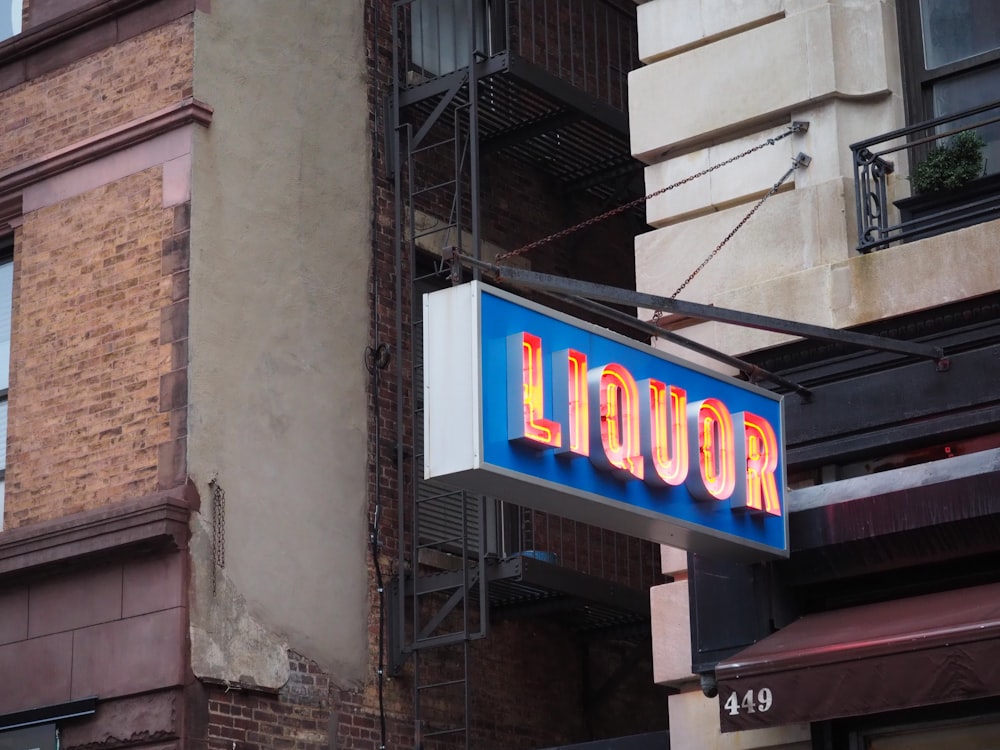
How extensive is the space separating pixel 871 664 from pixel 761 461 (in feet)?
4.28

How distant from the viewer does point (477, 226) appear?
44.9 ft

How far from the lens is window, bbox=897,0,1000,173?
402 inches

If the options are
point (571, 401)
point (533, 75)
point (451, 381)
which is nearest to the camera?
point (451, 381)

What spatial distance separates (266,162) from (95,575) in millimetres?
3384

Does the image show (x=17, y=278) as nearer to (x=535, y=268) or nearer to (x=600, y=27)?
(x=535, y=268)

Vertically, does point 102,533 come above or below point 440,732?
above

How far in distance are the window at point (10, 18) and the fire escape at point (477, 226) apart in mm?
3193

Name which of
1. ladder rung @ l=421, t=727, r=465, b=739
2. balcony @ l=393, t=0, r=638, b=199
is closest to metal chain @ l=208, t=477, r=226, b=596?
ladder rung @ l=421, t=727, r=465, b=739

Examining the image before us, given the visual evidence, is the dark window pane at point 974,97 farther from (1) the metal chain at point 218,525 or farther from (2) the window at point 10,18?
(2) the window at point 10,18

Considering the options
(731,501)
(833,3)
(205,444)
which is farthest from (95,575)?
(833,3)

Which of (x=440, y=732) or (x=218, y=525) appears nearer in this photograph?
(x=218, y=525)

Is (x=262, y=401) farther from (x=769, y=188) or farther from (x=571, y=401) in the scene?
(x=571, y=401)

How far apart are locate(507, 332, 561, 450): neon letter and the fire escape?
4.90 m

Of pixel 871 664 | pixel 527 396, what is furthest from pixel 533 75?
pixel 871 664
